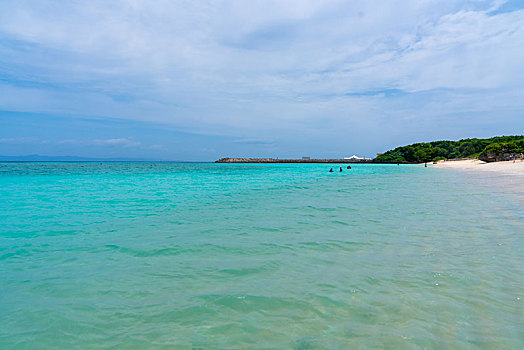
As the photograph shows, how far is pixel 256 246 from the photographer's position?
701cm

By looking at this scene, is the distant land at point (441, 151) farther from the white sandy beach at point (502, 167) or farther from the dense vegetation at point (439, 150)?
the white sandy beach at point (502, 167)

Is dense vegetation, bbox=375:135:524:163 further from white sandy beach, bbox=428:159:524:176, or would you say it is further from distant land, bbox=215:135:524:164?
white sandy beach, bbox=428:159:524:176

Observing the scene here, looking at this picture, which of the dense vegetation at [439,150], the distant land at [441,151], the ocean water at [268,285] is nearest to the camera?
the ocean water at [268,285]

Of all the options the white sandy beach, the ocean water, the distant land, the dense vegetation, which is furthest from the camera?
the dense vegetation

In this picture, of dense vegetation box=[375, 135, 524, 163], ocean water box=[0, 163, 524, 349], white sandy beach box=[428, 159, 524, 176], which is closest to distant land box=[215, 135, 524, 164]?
dense vegetation box=[375, 135, 524, 163]

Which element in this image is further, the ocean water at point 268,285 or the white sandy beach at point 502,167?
the white sandy beach at point 502,167

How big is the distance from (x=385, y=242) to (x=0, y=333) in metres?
7.17

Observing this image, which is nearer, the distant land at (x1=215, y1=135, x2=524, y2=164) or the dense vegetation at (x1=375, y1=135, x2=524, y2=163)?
the distant land at (x1=215, y1=135, x2=524, y2=164)

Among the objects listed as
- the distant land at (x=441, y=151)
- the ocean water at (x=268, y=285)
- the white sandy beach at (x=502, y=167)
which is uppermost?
the distant land at (x=441, y=151)

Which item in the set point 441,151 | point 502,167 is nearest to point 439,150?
point 441,151

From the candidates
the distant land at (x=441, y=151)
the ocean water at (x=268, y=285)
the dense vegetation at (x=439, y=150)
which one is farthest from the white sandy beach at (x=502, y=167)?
the dense vegetation at (x=439, y=150)

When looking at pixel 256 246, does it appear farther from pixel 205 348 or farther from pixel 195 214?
pixel 195 214

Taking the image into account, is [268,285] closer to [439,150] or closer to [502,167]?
[502,167]

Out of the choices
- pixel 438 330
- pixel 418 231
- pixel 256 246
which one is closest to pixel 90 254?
pixel 256 246
